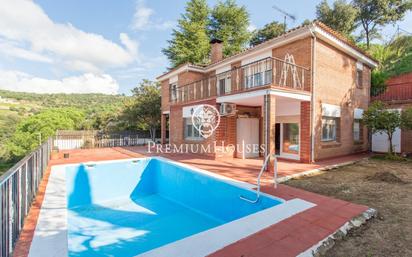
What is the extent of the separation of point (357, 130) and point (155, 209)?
15.1 metres

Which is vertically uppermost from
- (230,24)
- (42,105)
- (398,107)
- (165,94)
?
(230,24)

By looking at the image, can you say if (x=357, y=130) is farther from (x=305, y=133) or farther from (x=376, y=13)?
(x=376, y=13)

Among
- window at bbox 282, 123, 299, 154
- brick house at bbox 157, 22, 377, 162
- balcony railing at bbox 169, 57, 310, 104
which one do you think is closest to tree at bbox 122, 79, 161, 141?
balcony railing at bbox 169, 57, 310, 104

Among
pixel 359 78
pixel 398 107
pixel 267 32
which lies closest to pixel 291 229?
pixel 359 78

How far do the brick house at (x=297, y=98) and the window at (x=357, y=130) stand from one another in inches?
2.8

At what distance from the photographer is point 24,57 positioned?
81.3 ft

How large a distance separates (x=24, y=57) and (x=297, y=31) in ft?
93.1

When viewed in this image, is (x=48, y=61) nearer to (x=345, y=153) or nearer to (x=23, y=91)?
(x=345, y=153)

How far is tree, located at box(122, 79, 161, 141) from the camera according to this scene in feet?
84.8

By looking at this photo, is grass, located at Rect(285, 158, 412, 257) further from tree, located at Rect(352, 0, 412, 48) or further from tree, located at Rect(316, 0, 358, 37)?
tree, located at Rect(352, 0, 412, 48)

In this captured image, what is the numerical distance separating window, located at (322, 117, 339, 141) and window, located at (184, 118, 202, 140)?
7977 millimetres

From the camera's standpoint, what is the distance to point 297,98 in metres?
11.5

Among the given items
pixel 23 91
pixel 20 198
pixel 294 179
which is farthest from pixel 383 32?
pixel 23 91

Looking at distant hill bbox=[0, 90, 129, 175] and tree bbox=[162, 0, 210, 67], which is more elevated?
tree bbox=[162, 0, 210, 67]
